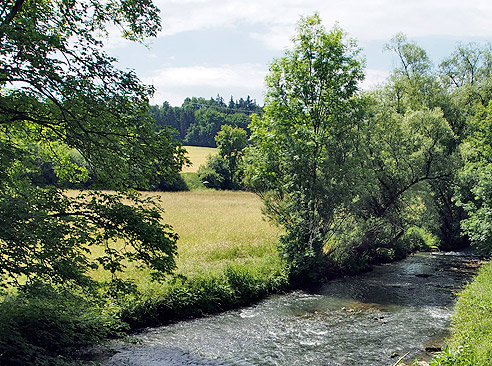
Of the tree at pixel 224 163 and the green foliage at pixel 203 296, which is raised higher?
the tree at pixel 224 163

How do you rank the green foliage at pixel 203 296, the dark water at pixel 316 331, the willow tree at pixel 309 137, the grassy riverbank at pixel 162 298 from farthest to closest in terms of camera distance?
the willow tree at pixel 309 137 → the green foliage at pixel 203 296 → the dark water at pixel 316 331 → the grassy riverbank at pixel 162 298

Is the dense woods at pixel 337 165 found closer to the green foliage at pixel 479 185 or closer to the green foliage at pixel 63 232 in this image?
the green foliage at pixel 479 185

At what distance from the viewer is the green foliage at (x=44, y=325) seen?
8258mm

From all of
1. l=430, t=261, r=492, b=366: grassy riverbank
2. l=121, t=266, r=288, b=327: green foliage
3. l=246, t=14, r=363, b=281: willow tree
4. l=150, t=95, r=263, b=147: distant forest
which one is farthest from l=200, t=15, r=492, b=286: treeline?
l=150, t=95, r=263, b=147: distant forest

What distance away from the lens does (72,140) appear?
9453 millimetres

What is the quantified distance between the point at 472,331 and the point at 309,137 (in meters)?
11.5

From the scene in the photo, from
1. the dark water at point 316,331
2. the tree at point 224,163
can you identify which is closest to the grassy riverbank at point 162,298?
the dark water at point 316,331

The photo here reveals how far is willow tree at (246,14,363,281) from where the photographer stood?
20.4 metres

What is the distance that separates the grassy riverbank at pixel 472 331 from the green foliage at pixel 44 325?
7.72 m

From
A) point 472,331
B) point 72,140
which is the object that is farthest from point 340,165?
point 72,140

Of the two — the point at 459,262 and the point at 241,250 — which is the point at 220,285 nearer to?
the point at 241,250

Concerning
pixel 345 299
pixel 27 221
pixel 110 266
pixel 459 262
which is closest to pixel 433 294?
pixel 345 299

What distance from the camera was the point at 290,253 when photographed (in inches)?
786

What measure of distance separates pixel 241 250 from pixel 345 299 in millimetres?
6133
